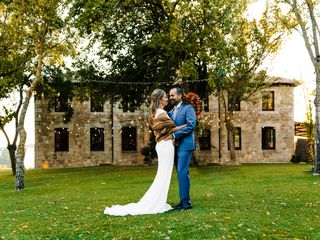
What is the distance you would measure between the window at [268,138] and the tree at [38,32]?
2563cm

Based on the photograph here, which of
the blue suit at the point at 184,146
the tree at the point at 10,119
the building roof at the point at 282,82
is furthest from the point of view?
the building roof at the point at 282,82

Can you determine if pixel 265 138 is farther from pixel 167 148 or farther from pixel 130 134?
pixel 167 148

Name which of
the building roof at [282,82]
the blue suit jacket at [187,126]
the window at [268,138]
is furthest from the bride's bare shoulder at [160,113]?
the window at [268,138]

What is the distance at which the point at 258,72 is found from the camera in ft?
120

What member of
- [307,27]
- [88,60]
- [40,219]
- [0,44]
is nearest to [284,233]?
[40,219]

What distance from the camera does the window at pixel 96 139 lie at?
4244 cm

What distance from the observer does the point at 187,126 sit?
1001 cm

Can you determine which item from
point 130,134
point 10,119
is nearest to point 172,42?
point 10,119

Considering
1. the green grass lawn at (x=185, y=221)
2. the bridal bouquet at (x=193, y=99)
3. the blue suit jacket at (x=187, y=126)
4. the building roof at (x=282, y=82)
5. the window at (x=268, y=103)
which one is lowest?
the green grass lawn at (x=185, y=221)

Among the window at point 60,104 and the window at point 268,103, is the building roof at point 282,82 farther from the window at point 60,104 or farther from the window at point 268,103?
the window at point 60,104

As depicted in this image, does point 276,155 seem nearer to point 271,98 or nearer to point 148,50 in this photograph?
point 271,98

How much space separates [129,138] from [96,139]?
284 centimetres

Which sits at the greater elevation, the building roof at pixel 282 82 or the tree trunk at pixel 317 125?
the building roof at pixel 282 82

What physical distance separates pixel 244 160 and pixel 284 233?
35.4 metres
